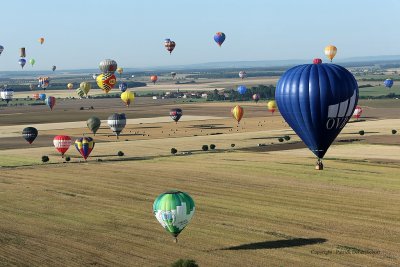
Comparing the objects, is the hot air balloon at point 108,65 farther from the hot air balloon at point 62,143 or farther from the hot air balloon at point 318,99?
the hot air balloon at point 318,99

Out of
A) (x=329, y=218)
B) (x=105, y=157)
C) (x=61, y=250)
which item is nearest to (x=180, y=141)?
(x=105, y=157)

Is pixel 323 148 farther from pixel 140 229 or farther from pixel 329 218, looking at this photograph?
pixel 140 229

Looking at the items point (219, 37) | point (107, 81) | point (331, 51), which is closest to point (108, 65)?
point (107, 81)

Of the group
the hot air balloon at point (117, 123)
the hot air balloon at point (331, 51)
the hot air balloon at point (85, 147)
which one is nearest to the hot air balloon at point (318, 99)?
the hot air balloon at point (85, 147)

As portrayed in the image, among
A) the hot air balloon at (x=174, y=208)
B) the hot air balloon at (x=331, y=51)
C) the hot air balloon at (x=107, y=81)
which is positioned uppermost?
the hot air balloon at (x=331, y=51)

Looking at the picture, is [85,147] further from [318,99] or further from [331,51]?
[331,51]

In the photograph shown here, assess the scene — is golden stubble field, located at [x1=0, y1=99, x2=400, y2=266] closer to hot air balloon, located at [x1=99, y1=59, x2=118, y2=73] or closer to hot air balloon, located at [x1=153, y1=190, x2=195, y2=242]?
hot air balloon, located at [x1=153, y1=190, x2=195, y2=242]
